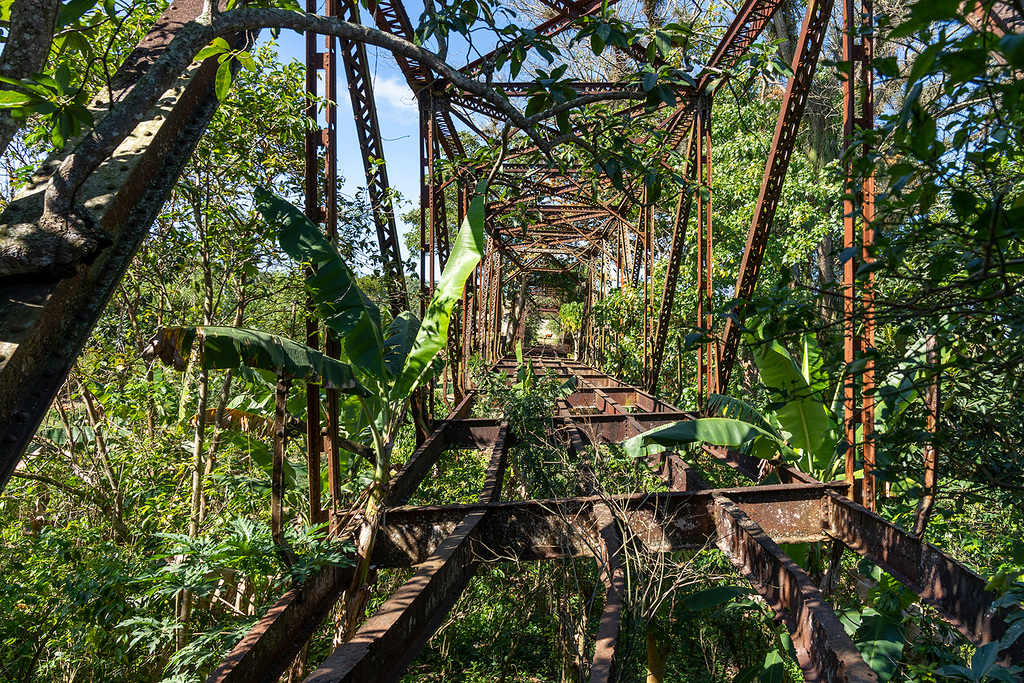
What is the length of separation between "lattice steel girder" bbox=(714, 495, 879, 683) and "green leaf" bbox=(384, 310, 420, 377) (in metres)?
2.60

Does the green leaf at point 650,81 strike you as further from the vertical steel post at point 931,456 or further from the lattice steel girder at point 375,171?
the lattice steel girder at point 375,171

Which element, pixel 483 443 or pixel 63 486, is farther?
pixel 483 443

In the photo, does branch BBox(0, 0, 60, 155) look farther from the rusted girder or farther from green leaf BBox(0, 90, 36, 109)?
the rusted girder

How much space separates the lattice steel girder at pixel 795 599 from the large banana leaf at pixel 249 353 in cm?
257

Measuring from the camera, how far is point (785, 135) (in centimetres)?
502

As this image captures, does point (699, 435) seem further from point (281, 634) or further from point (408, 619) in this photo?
point (281, 634)

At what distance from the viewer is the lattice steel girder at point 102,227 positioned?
1.02 meters

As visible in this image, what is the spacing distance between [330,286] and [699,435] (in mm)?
2901

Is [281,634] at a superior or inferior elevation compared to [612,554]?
inferior

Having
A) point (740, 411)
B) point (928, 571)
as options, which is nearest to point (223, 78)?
point (928, 571)

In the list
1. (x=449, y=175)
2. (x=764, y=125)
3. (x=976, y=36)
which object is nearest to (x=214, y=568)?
(x=976, y=36)

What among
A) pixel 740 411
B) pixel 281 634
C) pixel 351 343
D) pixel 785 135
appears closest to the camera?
pixel 281 634

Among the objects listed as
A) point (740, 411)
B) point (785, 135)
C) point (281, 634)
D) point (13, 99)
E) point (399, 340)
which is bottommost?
point (281, 634)

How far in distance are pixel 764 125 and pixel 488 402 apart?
13256mm
